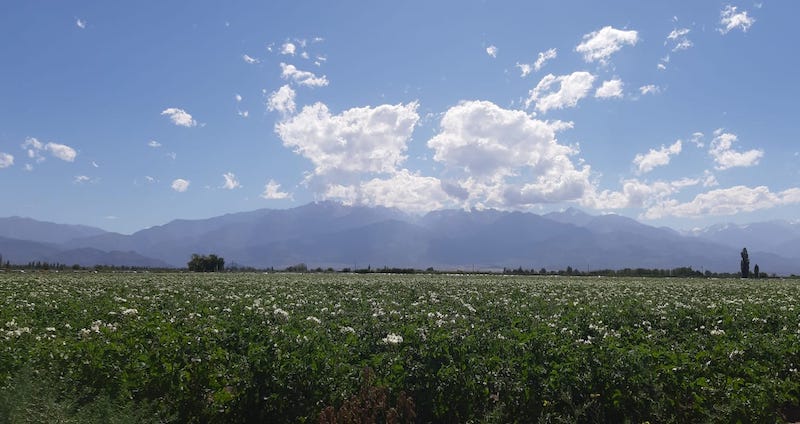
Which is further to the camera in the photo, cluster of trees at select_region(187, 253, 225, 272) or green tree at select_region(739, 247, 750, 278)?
cluster of trees at select_region(187, 253, 225, 272)

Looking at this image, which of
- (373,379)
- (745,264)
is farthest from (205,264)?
(373,379)

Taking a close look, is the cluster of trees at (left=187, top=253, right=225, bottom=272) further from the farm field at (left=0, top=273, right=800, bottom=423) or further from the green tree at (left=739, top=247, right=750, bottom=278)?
the farm field at (left=0, top=273, right=800, bottom=423)

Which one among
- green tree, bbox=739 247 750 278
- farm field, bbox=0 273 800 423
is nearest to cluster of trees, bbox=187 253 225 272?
green tree, bbox=739 247 750 278

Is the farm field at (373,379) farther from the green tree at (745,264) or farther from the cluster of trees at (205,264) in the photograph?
the cluster of trees at (205,264)

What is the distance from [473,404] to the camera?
31.7 feet

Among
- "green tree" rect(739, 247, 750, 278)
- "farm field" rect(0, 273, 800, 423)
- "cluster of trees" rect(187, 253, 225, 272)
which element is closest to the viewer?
"farm field" rect(0, 273, 800, 423)

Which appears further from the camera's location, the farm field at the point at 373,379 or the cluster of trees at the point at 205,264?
the cluster of trees at the point at 205,264

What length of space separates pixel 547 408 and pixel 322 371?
4040 millimetres

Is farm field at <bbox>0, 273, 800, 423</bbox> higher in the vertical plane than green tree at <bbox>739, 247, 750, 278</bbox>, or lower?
lower

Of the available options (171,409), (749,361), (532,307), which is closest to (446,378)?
(171,409)

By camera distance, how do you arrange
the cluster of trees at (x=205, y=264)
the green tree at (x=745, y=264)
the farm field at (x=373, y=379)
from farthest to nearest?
the cluster of trees at (x=205, y=264)
the green tree at (x=745, y=264)
the farm field at (x=373, y=379)

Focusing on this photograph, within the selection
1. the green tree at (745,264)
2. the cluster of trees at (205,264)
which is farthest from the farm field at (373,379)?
the cluster of trees at (205,264)

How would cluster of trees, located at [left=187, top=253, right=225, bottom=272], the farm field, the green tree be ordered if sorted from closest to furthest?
1. the farm field
2. the green tree
3. cluster of trees, located at [left=187, top=253, right=225, bottom=272]

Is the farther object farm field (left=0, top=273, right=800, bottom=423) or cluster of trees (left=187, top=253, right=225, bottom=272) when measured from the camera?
cluster of trees (left=187, top=253, right=225, bottom=272)
